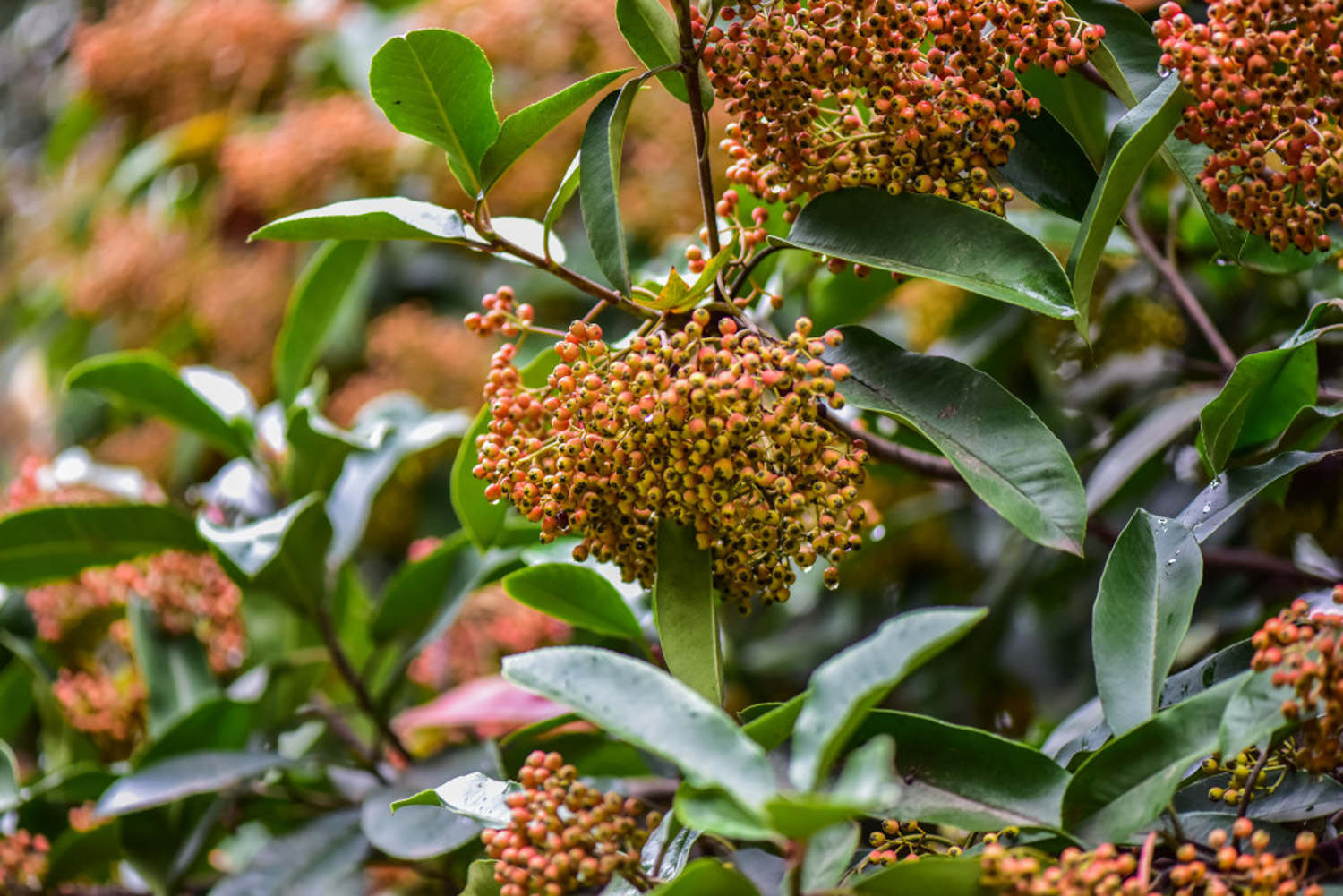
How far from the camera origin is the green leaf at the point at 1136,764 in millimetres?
702

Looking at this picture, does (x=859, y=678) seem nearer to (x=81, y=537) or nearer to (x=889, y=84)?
(x=889, y=84)

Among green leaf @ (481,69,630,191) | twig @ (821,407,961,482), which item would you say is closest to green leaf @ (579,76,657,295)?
green leaf @ (481,69,630,191)

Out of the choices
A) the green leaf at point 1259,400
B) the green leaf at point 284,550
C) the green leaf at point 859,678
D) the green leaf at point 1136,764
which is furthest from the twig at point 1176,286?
the green leaf at point 284,550

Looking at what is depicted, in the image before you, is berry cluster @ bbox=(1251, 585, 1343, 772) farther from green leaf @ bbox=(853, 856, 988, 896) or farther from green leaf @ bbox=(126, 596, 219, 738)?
green leaf @ bbox=(126, 596, 219, 738)

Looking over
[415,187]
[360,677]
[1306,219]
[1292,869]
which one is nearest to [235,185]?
[415,187]

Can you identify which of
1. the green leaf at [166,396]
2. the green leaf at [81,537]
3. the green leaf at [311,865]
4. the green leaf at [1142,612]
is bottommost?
the green leaf at [311,865]

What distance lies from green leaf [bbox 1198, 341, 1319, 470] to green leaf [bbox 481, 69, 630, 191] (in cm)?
50

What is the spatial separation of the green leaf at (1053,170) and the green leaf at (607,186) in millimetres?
292

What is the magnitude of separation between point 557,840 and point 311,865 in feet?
2.24

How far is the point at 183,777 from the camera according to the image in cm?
130

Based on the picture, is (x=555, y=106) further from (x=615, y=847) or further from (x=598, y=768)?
(x=598, y=768)

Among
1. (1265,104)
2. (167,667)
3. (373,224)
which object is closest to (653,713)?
(373,224)

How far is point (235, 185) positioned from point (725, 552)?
6.38ft

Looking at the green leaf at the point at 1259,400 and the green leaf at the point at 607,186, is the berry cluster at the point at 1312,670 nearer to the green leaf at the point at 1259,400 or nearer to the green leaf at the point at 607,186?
the green leaf at the point at 1259,400
